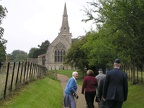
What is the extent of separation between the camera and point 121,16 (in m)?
18.0

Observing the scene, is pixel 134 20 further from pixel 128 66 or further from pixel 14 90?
pixel 128 66

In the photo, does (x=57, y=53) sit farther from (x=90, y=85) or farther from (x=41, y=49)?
(x=90, y=85)

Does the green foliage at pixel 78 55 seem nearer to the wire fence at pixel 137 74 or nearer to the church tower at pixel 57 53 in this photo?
the wire fence at pixel 137 74

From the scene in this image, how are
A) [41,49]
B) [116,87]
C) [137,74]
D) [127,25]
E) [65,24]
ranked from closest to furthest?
[116,87] → [127,25] → [137,74] → [65,24] → [41,49]

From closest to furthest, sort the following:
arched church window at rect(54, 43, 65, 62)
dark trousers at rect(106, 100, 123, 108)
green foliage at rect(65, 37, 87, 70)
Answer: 1. dark trousers at rect(106, 100, 123, 108)
2. green foliage at rect(65, 37, 87, 70)
3. arched church window at rect(54, 43, 65, 62)

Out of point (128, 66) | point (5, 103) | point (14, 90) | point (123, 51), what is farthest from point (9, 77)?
point (128, 66)

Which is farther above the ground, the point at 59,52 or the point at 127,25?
the point at 59,52

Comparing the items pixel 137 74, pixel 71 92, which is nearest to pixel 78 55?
pixel 137 74

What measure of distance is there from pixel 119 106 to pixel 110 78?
0.93 metres

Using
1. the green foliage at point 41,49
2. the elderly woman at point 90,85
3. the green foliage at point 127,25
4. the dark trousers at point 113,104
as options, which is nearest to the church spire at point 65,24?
the green foliage at point 41,49

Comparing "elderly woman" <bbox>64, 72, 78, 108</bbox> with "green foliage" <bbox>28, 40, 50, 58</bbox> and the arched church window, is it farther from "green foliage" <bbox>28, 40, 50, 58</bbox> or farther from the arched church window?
"green foliage" <bbox>28, 40, 50, 58</bbox>

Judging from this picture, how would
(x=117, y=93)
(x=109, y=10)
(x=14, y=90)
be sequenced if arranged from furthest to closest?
(x=109, y=10) < (x=14, y=90) < (x=117, y=93)

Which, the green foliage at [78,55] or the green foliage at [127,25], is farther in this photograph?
the green foliage at [78,55]

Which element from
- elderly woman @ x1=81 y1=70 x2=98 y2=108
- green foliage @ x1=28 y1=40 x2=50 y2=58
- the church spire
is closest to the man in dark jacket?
elderly woman @ x1=81 y1=70 x2=98 y2=108
